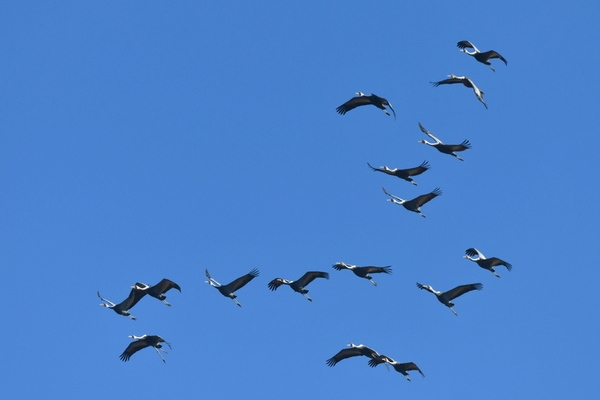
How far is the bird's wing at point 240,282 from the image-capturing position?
7900cm

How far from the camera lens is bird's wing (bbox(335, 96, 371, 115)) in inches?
3127

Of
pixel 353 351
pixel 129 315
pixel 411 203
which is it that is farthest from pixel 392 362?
pixel 129 315

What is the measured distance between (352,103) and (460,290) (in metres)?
10.4

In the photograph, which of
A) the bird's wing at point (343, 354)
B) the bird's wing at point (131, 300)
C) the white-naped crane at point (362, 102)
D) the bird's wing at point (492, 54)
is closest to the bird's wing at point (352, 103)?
the white-naped crane at point (362, 102)

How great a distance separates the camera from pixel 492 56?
256ft

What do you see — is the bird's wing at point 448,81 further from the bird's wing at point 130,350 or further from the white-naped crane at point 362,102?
the bird's wing at point 130,350

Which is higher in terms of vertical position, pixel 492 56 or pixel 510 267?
pixel 492 56

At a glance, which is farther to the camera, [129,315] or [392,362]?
[129,315]

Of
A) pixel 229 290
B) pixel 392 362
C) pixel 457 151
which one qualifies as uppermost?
pixel 457 151

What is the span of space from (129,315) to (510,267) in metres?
19.0

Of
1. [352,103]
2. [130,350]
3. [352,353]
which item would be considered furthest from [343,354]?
[352,103]

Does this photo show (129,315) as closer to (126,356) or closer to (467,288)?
(126,356)

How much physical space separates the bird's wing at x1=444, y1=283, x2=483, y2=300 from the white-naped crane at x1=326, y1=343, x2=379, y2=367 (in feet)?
16.0

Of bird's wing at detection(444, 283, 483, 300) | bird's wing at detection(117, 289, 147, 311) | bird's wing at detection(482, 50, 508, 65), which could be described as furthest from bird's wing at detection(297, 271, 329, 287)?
bird's wing at detection(482, 50, 508, 65)
